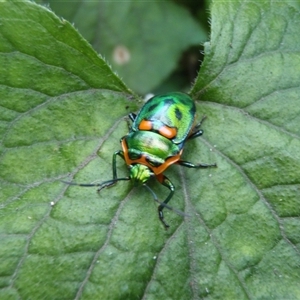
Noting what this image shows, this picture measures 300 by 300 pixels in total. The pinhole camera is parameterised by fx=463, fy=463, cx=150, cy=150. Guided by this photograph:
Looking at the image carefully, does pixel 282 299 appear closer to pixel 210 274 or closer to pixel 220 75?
pixel 210 274

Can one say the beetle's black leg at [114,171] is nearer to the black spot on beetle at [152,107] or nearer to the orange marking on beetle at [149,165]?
the orange marking on beetle at [149,165]

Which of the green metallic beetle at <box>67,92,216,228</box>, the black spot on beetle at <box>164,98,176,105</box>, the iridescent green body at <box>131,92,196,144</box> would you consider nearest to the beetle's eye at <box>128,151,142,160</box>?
the green metallic beetle at <box>67,92,216,228</box>

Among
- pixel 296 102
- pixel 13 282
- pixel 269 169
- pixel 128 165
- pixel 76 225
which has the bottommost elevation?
pixel 13 282

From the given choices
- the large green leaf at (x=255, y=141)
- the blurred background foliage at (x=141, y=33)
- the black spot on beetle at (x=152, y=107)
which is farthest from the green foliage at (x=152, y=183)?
the blurred background foliage at (x=141, y=33)

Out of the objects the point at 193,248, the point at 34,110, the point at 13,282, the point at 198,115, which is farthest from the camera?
the point at 198,115

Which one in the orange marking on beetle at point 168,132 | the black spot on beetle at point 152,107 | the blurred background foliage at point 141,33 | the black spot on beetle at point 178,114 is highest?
the black spot on beetle at point 178,114

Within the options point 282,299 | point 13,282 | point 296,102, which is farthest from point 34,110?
point 282,299
